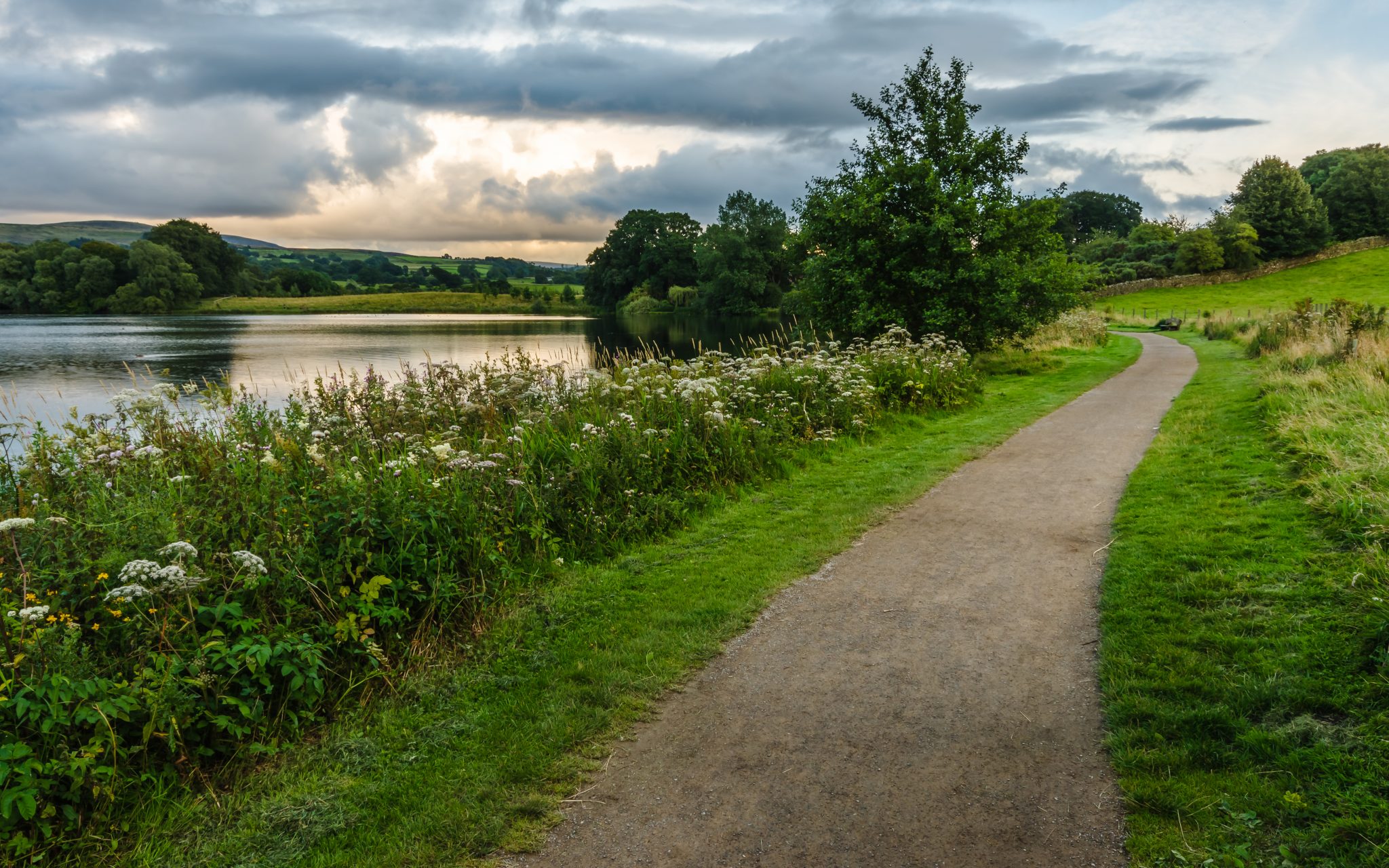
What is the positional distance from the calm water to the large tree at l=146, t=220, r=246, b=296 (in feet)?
48.0

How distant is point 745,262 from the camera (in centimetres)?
7562

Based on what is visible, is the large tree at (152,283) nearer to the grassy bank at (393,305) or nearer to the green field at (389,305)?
the grassy bank at (393,305)

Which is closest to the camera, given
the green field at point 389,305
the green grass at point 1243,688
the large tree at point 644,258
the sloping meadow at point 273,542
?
the green grass at point 1243,688

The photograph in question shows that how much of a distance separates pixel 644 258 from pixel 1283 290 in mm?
66099

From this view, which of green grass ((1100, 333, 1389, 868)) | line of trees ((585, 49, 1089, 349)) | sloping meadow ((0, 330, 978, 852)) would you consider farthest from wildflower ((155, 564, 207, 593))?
line of trees ((585, 49, 1089, 349))

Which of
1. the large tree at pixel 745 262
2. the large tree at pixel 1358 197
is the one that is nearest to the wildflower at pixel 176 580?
the large tree at pixel 745 262

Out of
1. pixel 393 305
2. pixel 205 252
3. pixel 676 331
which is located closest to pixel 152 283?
pixel 205 252

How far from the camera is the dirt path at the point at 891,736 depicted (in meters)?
3.45

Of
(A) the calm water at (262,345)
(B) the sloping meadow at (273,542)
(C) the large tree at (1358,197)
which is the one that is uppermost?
(C) the large tree at (1358,197)

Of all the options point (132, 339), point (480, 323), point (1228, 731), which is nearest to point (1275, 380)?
point (1228, 731)

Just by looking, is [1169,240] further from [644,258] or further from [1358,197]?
[644,258]

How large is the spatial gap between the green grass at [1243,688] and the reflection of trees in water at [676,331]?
2899 cm

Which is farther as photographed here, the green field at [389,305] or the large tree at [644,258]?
the large tree at [644,258]

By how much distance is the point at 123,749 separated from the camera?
3.70 metres
